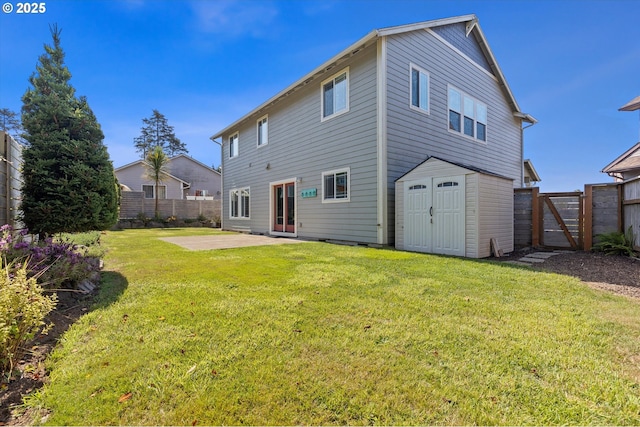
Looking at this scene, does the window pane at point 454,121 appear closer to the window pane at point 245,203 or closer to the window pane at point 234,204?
the window pane at point 245,203

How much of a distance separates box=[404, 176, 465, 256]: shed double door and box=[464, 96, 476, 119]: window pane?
514 cm

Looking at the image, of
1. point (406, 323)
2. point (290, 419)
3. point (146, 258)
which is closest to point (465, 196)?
point (406, 323)

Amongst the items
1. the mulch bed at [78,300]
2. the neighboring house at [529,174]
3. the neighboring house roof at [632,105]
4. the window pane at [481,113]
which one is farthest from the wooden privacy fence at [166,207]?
Result: the neighboring house roof at [632,105]

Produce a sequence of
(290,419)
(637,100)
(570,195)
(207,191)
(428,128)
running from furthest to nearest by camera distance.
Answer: (207,191) → (637,100) → (428,128) → (570,195) → (290,419)

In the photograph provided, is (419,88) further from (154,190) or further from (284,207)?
(154,190)

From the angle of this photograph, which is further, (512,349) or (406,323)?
(406,323)

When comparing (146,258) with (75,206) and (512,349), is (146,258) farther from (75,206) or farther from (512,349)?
(512,349)

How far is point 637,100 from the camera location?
1090cm

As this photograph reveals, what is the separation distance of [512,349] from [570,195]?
7.24 metres

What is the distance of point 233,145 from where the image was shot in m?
15.3

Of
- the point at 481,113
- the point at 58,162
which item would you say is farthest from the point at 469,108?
the point at 58,162

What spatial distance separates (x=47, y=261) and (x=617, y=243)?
10.3m

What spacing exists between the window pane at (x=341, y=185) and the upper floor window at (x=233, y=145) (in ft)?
26.0

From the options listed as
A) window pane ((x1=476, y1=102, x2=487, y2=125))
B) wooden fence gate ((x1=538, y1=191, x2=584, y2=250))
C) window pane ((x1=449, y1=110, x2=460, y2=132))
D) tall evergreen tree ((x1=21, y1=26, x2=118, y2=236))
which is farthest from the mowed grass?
window pane ((x1=476, y1=102, x2=487, y2=125))
